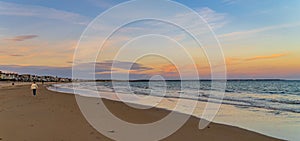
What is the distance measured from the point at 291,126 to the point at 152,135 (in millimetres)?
6623

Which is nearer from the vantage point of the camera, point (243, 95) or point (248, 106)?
point (248, 106)

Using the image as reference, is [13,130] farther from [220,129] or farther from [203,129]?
[220,129]

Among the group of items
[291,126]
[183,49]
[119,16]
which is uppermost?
[119,16]

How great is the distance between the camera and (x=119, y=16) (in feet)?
44.4

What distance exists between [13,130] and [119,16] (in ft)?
23.7

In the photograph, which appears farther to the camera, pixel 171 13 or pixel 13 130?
pixel 171 13

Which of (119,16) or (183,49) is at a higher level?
(119,16)

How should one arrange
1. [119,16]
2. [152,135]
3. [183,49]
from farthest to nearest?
[183,49] < [119,16] < [152,135]

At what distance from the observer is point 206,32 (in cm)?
1472

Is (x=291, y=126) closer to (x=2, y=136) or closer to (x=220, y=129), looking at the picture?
(x=220, y=129)

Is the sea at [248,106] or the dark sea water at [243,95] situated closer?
the sea at [248,106]

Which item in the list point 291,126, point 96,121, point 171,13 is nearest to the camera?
point 96,121

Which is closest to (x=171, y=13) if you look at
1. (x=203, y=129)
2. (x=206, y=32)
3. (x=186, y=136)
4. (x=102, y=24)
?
(x=206, y=32)

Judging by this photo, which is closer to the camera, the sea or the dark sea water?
the sea
